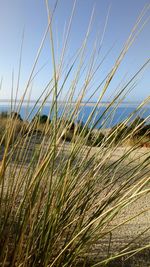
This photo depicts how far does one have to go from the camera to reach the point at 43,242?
929mm

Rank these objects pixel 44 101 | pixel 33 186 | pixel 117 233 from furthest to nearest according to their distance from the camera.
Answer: pixel 117 233
pixel 44 101
pixel 33 186

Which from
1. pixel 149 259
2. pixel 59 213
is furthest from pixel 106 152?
pixel 149 259

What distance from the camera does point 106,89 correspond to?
37.9 inches

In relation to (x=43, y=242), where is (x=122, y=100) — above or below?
above

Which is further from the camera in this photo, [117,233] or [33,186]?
[117,233]

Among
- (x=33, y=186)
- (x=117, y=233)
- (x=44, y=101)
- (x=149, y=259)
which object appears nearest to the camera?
(x=33, y=186)

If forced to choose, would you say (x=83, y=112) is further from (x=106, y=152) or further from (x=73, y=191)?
(x=73, y=191)

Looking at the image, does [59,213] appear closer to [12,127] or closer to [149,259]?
[12,127]

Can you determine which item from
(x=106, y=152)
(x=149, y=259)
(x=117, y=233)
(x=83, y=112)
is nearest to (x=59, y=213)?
(x=106, y=152)

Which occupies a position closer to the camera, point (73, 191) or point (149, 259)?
point (73, 191)

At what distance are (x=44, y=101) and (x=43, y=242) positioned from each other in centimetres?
44

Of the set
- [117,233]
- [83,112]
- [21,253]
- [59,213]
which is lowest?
[117,233]

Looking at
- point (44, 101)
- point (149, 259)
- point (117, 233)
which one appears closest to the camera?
point (44, 101)

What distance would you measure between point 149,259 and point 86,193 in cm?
68
